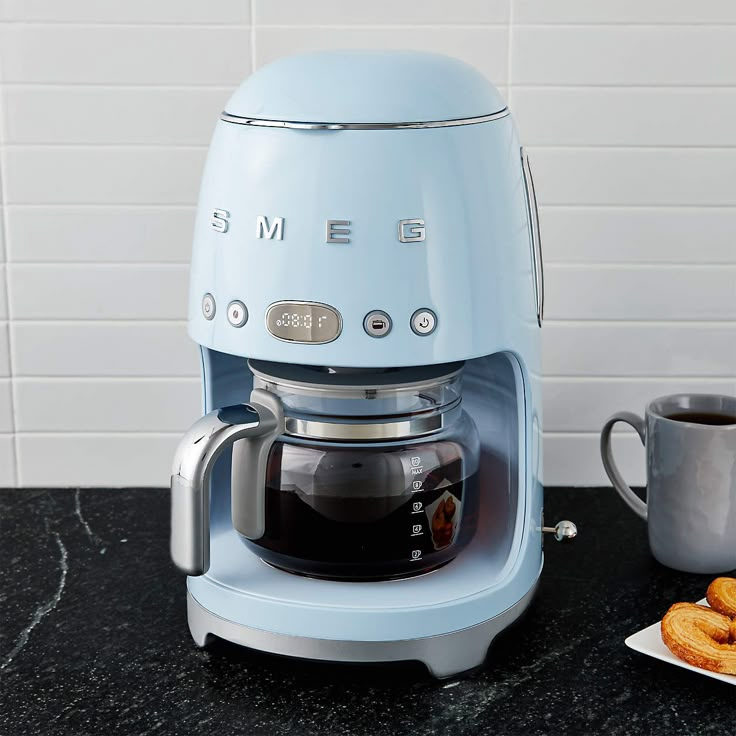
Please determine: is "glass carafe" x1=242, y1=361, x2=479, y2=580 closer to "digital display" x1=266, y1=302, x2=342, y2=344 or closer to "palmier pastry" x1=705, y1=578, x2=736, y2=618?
"digital display" x1=266, y1=302, x2=342, y2=344

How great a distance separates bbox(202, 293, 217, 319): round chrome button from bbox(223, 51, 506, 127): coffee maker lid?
0.41 feet

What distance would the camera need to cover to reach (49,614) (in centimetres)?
→ 90

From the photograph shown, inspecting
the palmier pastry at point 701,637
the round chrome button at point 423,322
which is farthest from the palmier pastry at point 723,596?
the round chrome button at point 423,322

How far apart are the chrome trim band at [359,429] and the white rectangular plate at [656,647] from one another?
23 cm

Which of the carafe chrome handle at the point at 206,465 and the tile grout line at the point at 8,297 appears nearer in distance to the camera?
the carafe chrome handle at the point at 206,465

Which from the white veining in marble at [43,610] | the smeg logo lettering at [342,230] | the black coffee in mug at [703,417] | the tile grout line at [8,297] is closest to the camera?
the smeg logo lettering at [342,230]

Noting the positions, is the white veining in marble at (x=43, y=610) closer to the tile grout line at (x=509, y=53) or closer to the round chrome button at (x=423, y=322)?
the round chrome button at (x=423, y=322)

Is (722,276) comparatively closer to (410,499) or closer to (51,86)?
(410,499)

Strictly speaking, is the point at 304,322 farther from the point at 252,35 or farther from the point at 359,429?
the point at 252,35

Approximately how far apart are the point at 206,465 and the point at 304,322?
0.12 meters

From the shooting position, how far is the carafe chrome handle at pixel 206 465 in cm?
74

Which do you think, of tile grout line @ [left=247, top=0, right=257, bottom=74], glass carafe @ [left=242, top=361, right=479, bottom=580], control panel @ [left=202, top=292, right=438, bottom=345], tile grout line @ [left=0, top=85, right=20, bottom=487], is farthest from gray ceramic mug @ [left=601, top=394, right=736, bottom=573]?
tile grout line @ [left=0, top=85, right=20, bottom=487]

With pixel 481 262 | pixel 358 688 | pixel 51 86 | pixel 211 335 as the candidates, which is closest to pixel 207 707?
pixel 358 688

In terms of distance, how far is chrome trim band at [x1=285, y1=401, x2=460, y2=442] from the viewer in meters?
0.80
